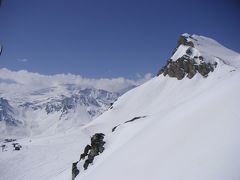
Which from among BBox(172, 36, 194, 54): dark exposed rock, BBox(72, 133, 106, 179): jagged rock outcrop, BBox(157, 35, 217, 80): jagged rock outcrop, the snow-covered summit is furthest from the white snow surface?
BBox(72, 133, 106, 179): jagged rock outcrop

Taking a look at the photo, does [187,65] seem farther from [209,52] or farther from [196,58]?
[209,52]

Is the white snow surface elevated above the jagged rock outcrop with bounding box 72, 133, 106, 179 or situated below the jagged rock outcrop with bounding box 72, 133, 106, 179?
above

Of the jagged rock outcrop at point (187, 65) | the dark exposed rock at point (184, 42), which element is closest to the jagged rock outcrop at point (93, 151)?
the jagged rock outcrop at point (187, 65)

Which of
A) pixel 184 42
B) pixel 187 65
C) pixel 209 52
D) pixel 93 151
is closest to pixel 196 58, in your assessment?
pixel 187 65

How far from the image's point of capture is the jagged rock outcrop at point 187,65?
342 feet

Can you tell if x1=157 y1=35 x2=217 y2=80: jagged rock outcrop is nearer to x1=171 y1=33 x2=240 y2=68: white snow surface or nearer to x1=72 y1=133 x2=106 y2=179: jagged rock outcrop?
x1=171 y1=33 x2=240 y2=68: white snow surface

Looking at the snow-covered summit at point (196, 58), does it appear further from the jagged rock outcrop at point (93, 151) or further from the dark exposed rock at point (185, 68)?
the jagged rock outcrop at point (93, 151)

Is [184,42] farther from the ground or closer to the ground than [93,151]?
farther from the ground

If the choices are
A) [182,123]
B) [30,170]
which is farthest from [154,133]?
[30,170]

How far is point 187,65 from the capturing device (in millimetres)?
112250

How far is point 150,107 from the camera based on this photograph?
9844cm

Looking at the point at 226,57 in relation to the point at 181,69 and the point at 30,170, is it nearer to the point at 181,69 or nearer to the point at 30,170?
the point at 181,69

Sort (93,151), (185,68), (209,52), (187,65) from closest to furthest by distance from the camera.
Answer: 1. (93,151)
2. (187,65)
3. (185,68)
4. (209,52)

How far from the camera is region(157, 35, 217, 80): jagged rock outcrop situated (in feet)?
342
